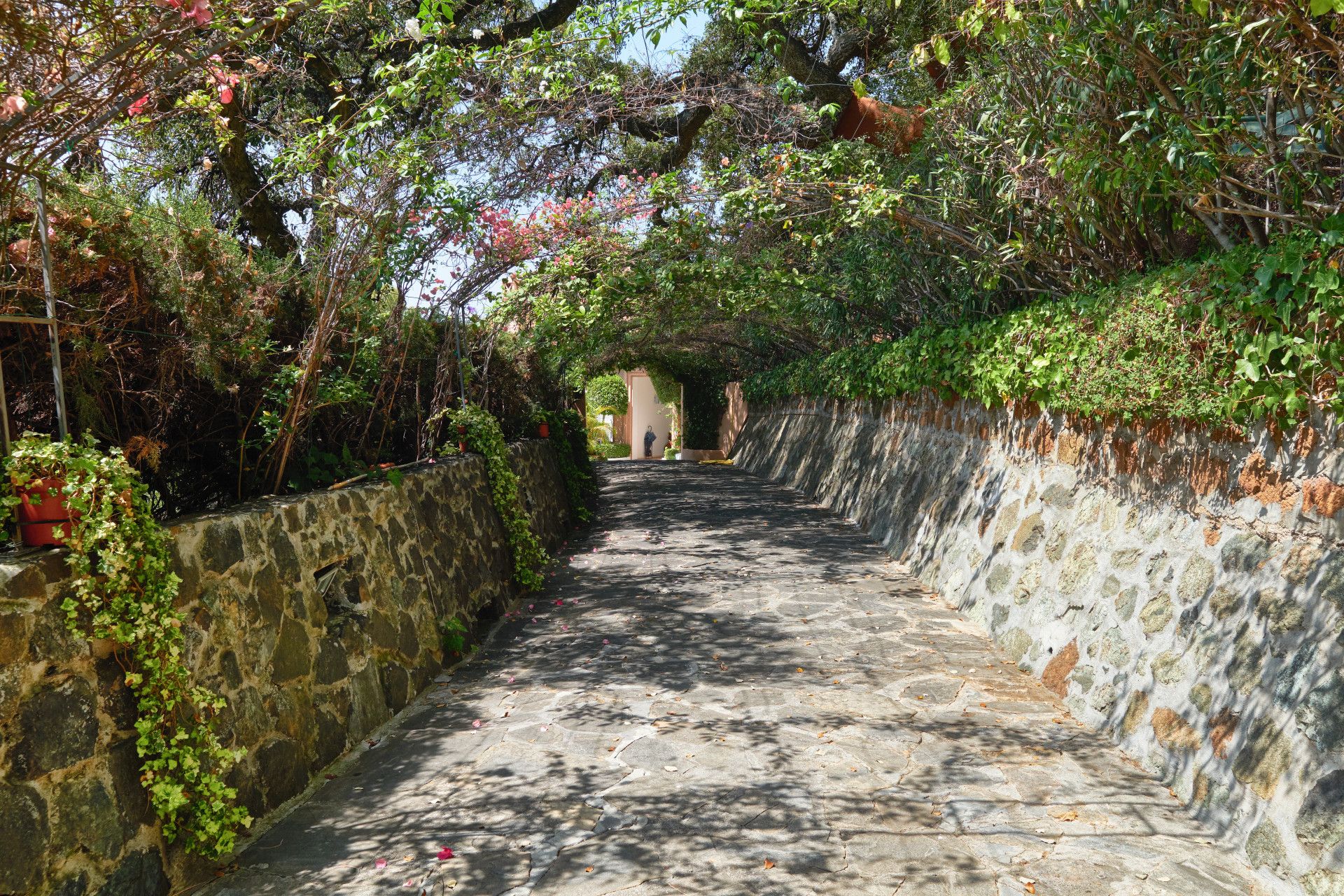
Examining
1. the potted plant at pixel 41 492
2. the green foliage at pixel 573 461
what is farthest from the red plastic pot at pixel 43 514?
the green foliage at pixel 573 461

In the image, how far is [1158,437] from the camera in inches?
199

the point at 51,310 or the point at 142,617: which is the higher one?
the point at 51,310

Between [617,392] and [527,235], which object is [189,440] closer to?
[527,235]

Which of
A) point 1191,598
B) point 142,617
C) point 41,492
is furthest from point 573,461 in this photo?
point 41,492

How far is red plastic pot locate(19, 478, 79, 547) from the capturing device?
3217 millimetres

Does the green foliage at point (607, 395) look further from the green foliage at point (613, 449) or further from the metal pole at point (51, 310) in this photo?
the metal pole at point (51, 310)

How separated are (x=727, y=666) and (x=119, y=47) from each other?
482 centimetres

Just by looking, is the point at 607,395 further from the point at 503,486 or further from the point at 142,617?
the point at 142,617

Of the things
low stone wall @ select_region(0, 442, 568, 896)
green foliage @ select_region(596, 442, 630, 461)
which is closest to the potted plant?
low stone wall @ select_region(0, 442, 568, 896)

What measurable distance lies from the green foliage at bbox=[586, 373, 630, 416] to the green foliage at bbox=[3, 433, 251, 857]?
32243 mm

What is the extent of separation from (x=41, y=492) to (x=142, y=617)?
1.88ft

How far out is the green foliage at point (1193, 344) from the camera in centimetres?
365

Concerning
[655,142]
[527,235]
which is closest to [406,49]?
[527,235]

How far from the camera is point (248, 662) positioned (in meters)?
4.18
